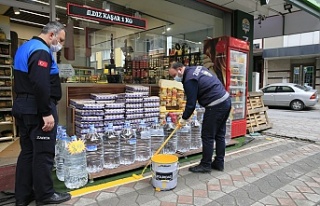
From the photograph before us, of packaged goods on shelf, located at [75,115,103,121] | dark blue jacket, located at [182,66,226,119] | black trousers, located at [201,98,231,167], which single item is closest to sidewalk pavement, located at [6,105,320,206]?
black trousers, located at [201,98,231,167]

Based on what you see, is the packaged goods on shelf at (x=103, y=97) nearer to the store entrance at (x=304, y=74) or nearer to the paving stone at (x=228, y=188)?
the paving stone at (x=228, y=188)

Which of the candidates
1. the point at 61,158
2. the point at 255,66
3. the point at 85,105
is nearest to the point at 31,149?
the point at 61,158

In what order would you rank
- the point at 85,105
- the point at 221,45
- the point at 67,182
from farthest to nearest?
1. the point at 221,45
2. the point at 85,105
3. the point at 67,182

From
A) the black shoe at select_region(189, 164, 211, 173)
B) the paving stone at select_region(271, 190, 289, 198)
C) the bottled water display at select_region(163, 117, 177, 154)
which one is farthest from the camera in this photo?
the bottled water display at select_region(163, 117, 177, 154)

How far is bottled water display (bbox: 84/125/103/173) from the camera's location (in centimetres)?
322

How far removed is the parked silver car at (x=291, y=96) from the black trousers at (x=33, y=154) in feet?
38.3

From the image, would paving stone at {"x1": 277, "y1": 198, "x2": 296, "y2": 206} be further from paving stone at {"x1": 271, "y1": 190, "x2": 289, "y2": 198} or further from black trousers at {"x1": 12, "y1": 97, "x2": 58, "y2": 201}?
black trousers at {"x1": 12, "y1": 97, "x2": 58, "y2": 201}

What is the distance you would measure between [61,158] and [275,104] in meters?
11.5

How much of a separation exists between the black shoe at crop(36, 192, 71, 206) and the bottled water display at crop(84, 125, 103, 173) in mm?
592

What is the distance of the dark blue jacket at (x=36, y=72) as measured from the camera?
2.20m

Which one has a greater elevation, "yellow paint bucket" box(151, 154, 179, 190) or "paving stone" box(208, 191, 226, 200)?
"yellow paint bucket" box(151, 154, 179, 190)

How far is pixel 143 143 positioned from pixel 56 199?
58.0 inches

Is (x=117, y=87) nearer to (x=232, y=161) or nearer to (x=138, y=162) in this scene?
(x=138, y=162)

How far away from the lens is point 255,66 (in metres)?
19.4
